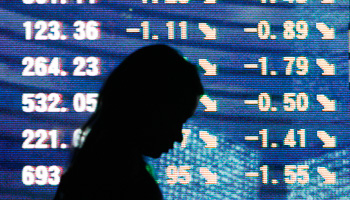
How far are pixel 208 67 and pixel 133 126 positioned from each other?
1.42 meters

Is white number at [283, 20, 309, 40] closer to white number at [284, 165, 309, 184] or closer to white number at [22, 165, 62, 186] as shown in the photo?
white number at [284, 165, 309, 184]

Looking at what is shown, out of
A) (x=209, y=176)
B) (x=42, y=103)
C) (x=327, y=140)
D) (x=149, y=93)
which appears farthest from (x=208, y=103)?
(x=149, y=93)

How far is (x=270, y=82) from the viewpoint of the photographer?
83.3 inches

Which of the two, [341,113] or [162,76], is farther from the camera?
[341,113]

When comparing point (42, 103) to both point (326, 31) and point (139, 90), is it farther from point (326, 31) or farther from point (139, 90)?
point (139, 90)

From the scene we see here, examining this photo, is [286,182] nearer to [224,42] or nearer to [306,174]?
[306,174]

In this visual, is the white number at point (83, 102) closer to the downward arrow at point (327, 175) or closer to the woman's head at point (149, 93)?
the downward arrow at point (327, 175)

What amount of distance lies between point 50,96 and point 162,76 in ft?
4.89

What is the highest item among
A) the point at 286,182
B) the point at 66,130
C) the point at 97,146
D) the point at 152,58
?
the point at 152,58

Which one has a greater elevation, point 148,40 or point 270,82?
point 148,40

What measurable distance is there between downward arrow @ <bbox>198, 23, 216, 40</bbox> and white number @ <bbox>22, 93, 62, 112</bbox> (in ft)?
2.25

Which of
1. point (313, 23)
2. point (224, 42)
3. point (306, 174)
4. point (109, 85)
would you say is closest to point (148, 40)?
point (224, 42)

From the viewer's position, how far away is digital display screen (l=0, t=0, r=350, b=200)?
2.07 metres

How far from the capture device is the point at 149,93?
2.39 ft
